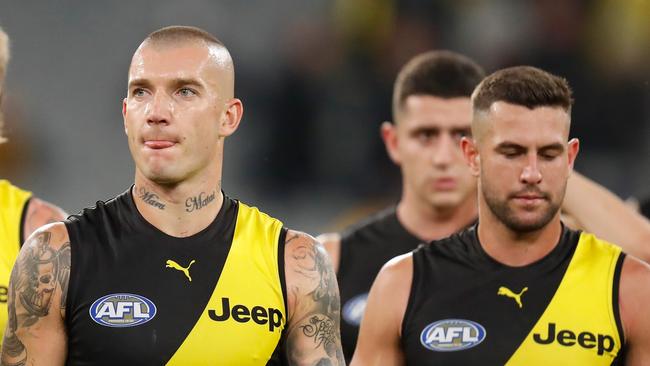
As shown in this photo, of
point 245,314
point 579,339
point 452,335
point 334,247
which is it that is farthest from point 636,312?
point 334,247

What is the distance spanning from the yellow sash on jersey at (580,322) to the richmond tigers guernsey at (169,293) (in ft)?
3.13

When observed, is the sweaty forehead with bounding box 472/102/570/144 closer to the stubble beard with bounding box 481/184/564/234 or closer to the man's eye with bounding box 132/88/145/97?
the stubble beard with bounding box 481/184/564/234

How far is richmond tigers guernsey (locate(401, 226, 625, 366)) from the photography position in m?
4.57

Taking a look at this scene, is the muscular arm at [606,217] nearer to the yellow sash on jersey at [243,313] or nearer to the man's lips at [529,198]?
the man's lips at [529,198]

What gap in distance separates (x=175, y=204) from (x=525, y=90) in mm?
1379

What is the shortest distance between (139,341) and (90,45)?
6583 millimetres

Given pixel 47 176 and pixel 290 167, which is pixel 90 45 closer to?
pixel 47 176

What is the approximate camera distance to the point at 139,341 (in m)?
4.17

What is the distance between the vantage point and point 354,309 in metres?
5.95

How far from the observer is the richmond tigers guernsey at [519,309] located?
4.57 metres

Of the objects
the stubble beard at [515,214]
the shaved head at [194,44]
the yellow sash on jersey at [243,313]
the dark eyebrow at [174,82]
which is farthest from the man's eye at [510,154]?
the dark eyebrow at [174,82]

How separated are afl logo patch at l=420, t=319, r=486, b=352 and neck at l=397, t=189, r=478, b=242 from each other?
1.49 meters

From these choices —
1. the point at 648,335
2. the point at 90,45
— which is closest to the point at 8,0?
the point at 90,45

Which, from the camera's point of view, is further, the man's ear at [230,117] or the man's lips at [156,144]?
the man's ear at [230,117]
